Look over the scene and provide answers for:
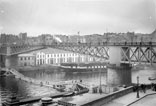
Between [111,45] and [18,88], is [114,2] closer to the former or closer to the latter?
[111,45]

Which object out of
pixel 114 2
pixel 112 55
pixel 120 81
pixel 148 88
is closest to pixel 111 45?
pixel 112 55

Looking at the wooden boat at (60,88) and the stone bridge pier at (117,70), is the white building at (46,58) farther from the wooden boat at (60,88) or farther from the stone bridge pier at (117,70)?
the stone bridge pier at (117,70)

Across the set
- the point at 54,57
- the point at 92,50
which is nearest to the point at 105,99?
the point at 92,50

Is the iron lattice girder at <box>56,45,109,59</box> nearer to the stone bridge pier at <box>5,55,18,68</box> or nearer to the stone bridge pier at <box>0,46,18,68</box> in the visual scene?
the stone bridge pier at <box>0,46,18,68</box>

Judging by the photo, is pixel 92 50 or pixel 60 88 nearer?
pixel 60 88

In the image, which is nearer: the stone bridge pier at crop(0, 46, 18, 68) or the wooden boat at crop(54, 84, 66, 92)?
the wooden boat at crop(54, 84, 66, 92)

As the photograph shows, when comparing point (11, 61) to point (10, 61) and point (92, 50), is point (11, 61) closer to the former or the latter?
point (10, 61)

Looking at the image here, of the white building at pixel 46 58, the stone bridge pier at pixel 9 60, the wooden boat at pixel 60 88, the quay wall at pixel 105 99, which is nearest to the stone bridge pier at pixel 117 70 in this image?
the wooden boat at pixel 60 88

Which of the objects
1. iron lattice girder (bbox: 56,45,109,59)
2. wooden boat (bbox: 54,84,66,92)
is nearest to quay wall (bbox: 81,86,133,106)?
iron lattice girder (bbox: 56,45,109,59)
